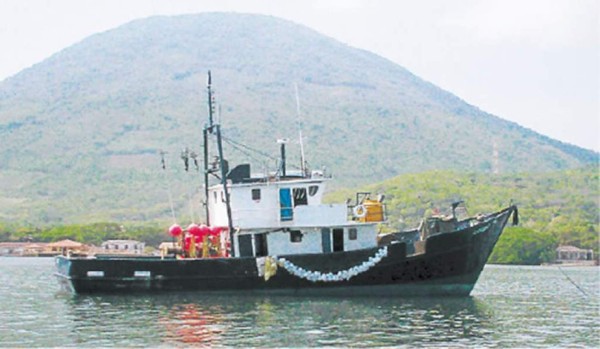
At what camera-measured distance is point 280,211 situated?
3033cm

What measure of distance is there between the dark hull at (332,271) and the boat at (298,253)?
0.09ft

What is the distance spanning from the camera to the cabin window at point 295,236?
1199 inches

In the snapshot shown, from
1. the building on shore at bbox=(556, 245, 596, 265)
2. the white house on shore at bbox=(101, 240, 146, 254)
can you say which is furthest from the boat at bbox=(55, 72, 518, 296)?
the white house on shore at bbox=(101, 240, 146, 254)

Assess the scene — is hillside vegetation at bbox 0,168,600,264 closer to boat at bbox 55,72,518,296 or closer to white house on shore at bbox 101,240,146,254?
white house on shore at bbox 101,240,146,254

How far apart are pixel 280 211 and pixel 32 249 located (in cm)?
7467

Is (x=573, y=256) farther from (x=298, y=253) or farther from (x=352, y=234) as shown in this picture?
(x=298, y=253)

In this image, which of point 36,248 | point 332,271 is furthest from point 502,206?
point 332,271

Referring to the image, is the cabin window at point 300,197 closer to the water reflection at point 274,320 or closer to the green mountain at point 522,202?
the water reflection at point 274,320

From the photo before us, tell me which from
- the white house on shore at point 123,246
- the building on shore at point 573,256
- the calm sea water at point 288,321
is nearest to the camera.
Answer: the calm sea water at point 288,321

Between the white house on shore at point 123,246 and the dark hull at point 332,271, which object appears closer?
the dark hull at point 332,271

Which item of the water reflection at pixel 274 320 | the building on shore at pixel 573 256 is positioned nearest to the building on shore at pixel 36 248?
the building on shore at pixel 573 256

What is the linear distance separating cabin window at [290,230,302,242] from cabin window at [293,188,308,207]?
788 mm

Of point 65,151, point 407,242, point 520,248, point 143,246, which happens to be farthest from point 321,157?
point 407,242

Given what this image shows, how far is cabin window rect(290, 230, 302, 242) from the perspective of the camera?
1199 inches
